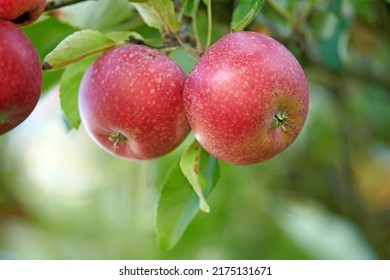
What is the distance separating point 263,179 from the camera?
2.19 m

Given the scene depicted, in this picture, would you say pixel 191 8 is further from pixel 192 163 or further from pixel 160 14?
pixel 192 163

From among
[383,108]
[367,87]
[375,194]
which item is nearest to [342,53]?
[367,87]

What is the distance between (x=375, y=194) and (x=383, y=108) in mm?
509

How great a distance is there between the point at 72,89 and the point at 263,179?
107cm

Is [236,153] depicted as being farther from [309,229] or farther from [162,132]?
[309,229]

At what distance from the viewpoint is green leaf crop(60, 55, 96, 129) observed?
1.20 meters

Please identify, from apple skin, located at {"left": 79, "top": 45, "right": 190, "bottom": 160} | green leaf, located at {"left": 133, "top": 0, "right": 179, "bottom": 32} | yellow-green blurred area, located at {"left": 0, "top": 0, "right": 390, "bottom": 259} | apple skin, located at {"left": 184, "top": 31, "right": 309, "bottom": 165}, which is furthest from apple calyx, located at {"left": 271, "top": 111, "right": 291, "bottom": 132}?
yellow-green blurred area, located at {"left": 0, "top": 0, "right": 390, "bottom": 259}

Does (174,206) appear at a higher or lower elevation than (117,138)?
lower

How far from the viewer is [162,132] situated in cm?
109

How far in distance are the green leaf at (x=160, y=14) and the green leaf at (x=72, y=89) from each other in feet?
0.37

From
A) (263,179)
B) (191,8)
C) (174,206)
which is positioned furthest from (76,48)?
(263,179)

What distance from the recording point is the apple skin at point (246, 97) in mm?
984

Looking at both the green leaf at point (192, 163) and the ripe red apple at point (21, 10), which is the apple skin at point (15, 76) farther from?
the green leaf at point (192, 163)

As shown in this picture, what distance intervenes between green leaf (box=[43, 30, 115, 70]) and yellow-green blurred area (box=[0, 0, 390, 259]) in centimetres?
24
